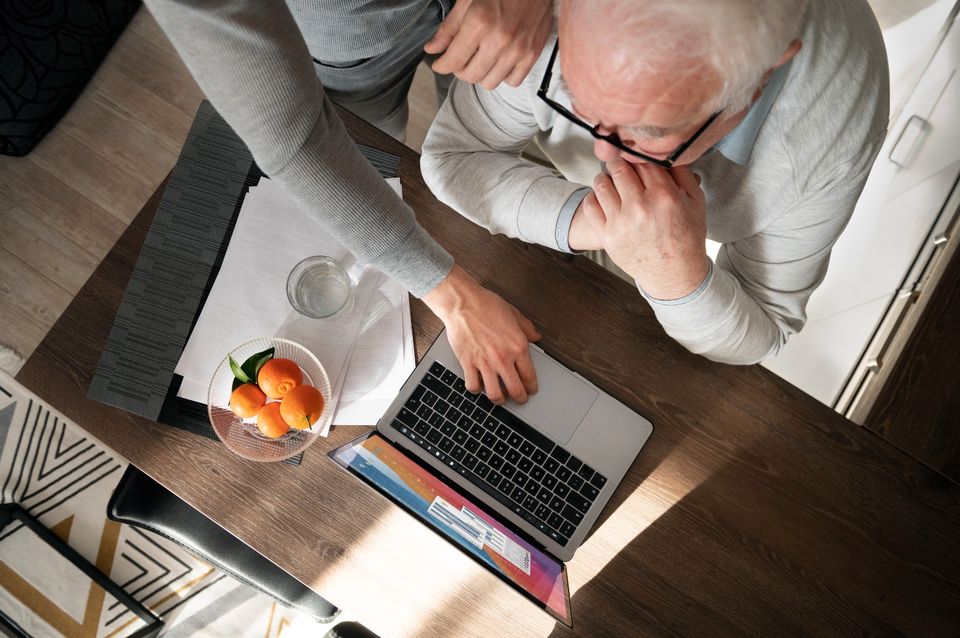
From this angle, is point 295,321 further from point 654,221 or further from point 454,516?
point 654,221

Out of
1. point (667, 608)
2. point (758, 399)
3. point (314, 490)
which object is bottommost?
point (314, 490)

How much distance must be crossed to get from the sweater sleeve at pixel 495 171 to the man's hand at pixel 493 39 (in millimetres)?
111

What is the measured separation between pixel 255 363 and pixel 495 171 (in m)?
0.49

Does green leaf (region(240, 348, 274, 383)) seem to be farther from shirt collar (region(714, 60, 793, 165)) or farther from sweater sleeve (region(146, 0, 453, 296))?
shirt collar (region(714, 60, 793, 165))

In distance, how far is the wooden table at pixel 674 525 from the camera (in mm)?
938

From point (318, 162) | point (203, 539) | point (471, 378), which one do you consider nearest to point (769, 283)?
point (471, 378)

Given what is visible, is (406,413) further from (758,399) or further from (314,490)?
(758,399)

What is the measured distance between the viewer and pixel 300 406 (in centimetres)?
89

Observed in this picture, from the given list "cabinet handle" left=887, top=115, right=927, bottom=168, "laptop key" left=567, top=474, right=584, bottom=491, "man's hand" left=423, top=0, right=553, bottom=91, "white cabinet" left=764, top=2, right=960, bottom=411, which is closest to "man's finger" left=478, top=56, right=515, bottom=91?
"man's hand" left=423, top=0, right=553, bottom=91

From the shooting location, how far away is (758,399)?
0.99 meters

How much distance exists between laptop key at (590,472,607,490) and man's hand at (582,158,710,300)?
1.00 feet

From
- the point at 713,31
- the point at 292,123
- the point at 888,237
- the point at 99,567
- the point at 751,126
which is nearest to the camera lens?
the point at 713,31

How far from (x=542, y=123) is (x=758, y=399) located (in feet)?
1.86

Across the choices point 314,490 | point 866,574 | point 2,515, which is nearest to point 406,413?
point 314,490
